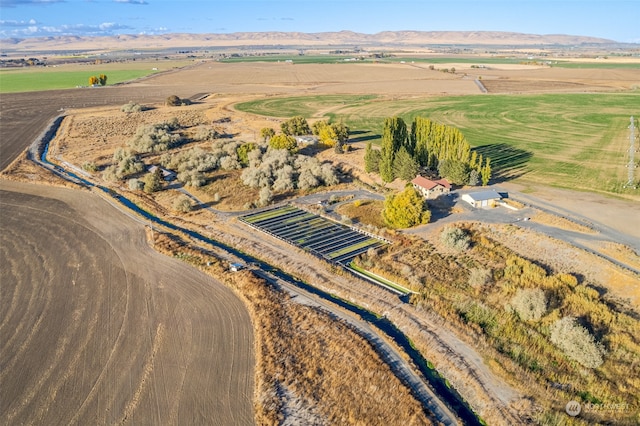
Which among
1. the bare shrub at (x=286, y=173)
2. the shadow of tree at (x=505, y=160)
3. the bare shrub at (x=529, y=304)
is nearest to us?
the bare shrub at (x=529, y=304)

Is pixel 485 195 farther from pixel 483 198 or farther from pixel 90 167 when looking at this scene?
→ pixel 90 167

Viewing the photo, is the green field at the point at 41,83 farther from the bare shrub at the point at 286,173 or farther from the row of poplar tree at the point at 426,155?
the row of poplar tree at the point at 426,155

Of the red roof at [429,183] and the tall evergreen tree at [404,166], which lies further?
the tall evergreen tree at [404,166]

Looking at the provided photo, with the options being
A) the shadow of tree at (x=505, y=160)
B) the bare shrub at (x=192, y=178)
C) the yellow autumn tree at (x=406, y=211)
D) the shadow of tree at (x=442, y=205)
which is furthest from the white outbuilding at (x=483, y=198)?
the bare shrub at (x=192, y=178)

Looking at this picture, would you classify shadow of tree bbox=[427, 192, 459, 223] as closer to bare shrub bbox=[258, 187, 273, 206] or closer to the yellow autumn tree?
the yellow autumn tree

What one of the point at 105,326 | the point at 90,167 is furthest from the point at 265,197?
the point at 90,167

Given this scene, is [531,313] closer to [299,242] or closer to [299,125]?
[299,242]

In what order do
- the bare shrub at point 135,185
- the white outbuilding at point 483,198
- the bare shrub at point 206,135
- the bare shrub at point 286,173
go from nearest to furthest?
the white outbuilding at point 483,198
the bare shrub at point 286,173
the bare shrub at point 135,185
the bare shrub at point 206,135

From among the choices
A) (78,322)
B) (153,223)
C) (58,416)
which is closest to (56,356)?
(78,322)
